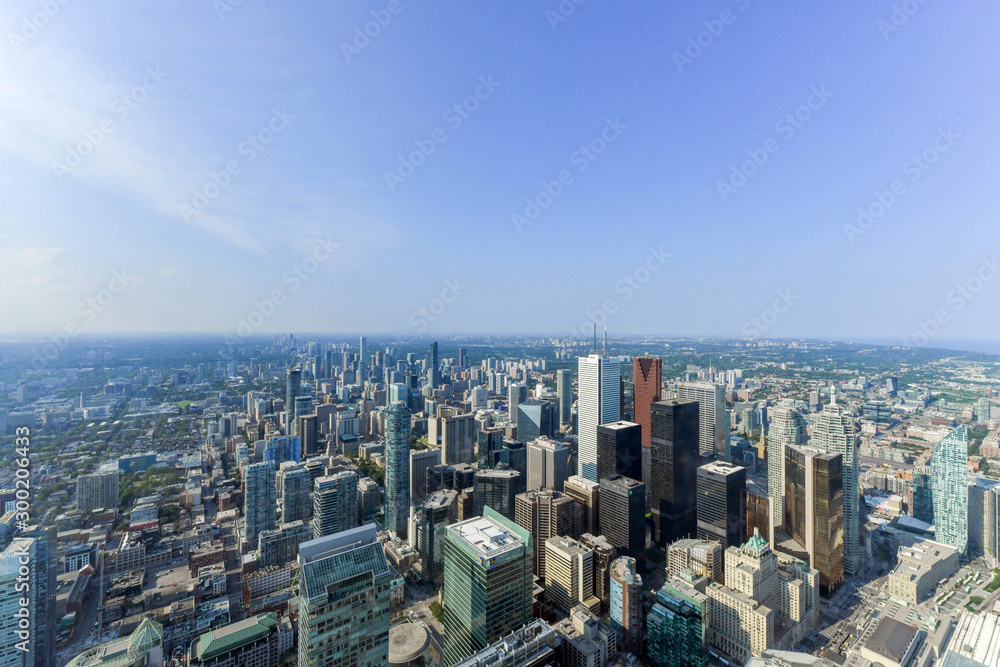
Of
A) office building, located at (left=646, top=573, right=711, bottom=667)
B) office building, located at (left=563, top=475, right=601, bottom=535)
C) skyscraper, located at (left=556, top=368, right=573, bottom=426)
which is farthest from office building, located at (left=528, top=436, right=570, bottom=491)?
skyscraper, located at (left=556, top=368, right=573, bottom=426)

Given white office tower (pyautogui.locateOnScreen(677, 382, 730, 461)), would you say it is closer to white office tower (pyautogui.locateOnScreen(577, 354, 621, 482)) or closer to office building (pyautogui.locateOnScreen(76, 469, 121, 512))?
white office tower (pyautogui.locateOnScreen(577, 354, 621, 482))

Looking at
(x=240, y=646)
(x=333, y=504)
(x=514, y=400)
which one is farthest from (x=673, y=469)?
(x=514, y=400)

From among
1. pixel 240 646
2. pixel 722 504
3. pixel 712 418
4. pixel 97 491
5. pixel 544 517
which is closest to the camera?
pixel 240 646

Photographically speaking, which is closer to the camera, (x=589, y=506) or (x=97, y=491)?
(x=97, y=491)

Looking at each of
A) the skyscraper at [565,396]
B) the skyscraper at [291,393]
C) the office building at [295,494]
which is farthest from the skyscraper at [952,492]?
the skyscraper at [291,393]

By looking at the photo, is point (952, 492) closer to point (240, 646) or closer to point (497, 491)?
point (497, 491)

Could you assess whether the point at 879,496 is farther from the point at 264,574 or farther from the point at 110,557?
the point at 110,557

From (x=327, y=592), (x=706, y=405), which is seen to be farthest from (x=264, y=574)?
(x=706, y=405)
